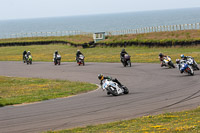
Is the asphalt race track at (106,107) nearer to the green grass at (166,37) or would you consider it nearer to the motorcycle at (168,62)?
the motorcycle at (168,62)

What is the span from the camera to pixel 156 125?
1034cm

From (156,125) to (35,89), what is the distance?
14.9 m

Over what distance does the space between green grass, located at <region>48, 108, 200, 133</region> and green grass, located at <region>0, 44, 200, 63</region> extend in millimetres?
21524

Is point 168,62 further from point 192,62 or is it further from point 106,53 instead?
point 106,53

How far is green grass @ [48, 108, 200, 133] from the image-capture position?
922 cm

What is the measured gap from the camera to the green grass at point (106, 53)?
1625 inches

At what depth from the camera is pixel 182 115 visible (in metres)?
12.0

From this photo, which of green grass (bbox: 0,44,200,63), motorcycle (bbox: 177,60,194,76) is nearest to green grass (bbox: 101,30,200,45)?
green grass (bbox: 0,44,200,63)

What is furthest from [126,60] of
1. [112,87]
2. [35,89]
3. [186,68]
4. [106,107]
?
[106,107]

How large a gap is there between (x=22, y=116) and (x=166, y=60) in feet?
56.1

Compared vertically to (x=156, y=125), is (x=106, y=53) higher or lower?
higher

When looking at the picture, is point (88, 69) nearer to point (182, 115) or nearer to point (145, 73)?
point (145, 73)

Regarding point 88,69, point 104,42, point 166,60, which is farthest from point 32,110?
point 104,42

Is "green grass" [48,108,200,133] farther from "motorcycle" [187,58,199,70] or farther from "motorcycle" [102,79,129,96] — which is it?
"motorcycle" [187,58,199,70]
